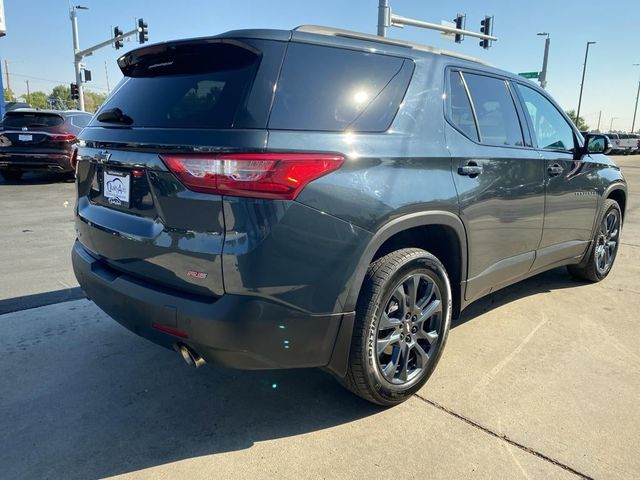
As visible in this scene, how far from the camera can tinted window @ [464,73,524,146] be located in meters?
3.22

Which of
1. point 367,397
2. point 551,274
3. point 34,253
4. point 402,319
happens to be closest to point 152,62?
point 402,319

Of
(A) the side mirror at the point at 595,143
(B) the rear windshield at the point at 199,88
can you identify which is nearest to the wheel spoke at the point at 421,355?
(B) the rear windshield at the point at 199,88

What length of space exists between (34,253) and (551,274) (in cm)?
560

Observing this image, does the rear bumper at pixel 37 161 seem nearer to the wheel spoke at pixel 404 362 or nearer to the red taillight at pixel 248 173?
the red taillight at pixel 248 173

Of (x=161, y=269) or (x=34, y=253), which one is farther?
(x=34, y=253)

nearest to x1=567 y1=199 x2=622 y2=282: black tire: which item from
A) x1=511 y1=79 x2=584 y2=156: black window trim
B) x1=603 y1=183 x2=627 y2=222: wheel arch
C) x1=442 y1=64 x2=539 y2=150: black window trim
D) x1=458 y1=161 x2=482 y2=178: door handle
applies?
x1=603 y1=183 x2=627 y2=222: wheel arch

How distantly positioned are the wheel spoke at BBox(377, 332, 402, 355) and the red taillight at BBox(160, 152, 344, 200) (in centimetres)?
95

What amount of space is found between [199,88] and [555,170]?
2788mm

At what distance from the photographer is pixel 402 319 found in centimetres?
270

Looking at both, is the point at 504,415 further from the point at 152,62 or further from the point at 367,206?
the point at 152,62

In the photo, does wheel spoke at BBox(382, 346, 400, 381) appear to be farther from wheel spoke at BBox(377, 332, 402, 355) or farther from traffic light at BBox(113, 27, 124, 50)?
traffic light at BBox(113, 27, 124, 50)

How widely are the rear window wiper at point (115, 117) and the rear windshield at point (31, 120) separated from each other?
9573 mm

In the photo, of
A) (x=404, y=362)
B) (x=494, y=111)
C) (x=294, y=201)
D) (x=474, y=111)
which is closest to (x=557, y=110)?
(x=494, y=111)

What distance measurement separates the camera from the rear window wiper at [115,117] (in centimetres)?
260
